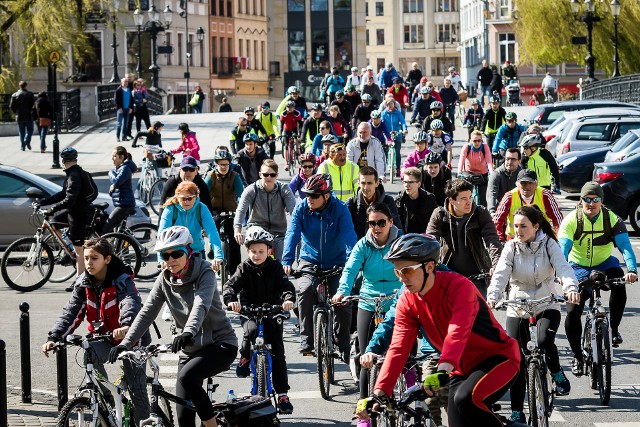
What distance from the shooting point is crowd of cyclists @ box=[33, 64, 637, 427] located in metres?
7.35

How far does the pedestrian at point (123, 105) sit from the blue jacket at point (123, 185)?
22.3 meters

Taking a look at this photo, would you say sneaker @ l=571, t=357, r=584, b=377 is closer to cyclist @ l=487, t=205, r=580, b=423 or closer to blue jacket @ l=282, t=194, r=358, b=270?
cyclist @ l=487, t=205, r=580, b=423

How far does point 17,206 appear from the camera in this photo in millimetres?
21219

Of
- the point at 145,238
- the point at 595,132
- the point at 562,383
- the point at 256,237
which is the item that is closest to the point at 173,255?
the point at 256,237

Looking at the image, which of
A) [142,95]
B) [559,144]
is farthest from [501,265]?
[142,95]

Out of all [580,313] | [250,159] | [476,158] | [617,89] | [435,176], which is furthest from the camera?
[617,89]

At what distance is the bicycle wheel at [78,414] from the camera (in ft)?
27.5

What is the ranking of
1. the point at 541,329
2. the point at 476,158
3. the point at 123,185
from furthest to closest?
the point at 476,158
the point at 123,185
the point at 541,329

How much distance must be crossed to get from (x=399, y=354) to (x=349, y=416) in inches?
150

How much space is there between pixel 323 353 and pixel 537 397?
8.92ft

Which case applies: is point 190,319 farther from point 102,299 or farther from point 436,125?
point 436,125

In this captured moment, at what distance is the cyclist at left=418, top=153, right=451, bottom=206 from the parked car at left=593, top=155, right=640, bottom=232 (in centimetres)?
651

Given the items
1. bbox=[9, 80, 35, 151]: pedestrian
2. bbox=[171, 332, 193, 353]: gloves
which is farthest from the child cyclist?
bbox=[9, 80, 35, 151]: pedestrian

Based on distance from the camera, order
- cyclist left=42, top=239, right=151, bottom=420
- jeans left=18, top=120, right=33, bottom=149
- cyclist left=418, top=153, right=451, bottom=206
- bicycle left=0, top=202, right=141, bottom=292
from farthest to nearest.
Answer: jeans left=18, top=120, right=33, bottom=149, bicycle left=0, top=202, right=141, bottom=292, cyclist left=418, top=153, right=451, bottom=206, cyclist left=42, top=239, right=151, bottom=420
